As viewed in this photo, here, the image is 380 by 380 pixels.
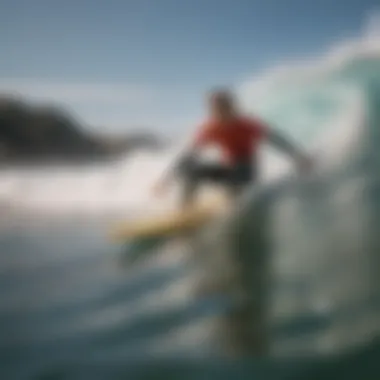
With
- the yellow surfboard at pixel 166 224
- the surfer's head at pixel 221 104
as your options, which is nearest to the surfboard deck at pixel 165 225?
the yellow surfboard at pixel 166 224

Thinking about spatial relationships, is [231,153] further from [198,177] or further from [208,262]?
[208,262]

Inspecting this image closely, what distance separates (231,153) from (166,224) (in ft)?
0.57

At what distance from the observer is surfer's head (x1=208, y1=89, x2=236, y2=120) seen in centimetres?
129

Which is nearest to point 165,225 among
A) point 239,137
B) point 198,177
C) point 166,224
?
point 166,224

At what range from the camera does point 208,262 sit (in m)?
1.27

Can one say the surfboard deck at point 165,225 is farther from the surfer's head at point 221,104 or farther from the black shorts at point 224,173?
the surfer's head at point 221,104

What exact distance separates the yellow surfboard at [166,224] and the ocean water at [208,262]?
0.08 ft

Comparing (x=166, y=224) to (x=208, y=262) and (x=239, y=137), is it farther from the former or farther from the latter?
(x=239, y=137)

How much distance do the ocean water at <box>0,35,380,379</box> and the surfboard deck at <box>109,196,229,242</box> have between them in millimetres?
23

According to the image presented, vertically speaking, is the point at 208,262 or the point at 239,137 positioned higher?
the point at 239,137

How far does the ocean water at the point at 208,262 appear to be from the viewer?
3.98ft

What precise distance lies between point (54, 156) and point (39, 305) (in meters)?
0.27

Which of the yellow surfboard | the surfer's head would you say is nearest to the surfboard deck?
the yellow surfboard

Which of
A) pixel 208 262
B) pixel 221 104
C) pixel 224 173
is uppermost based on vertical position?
pixel 221 104
